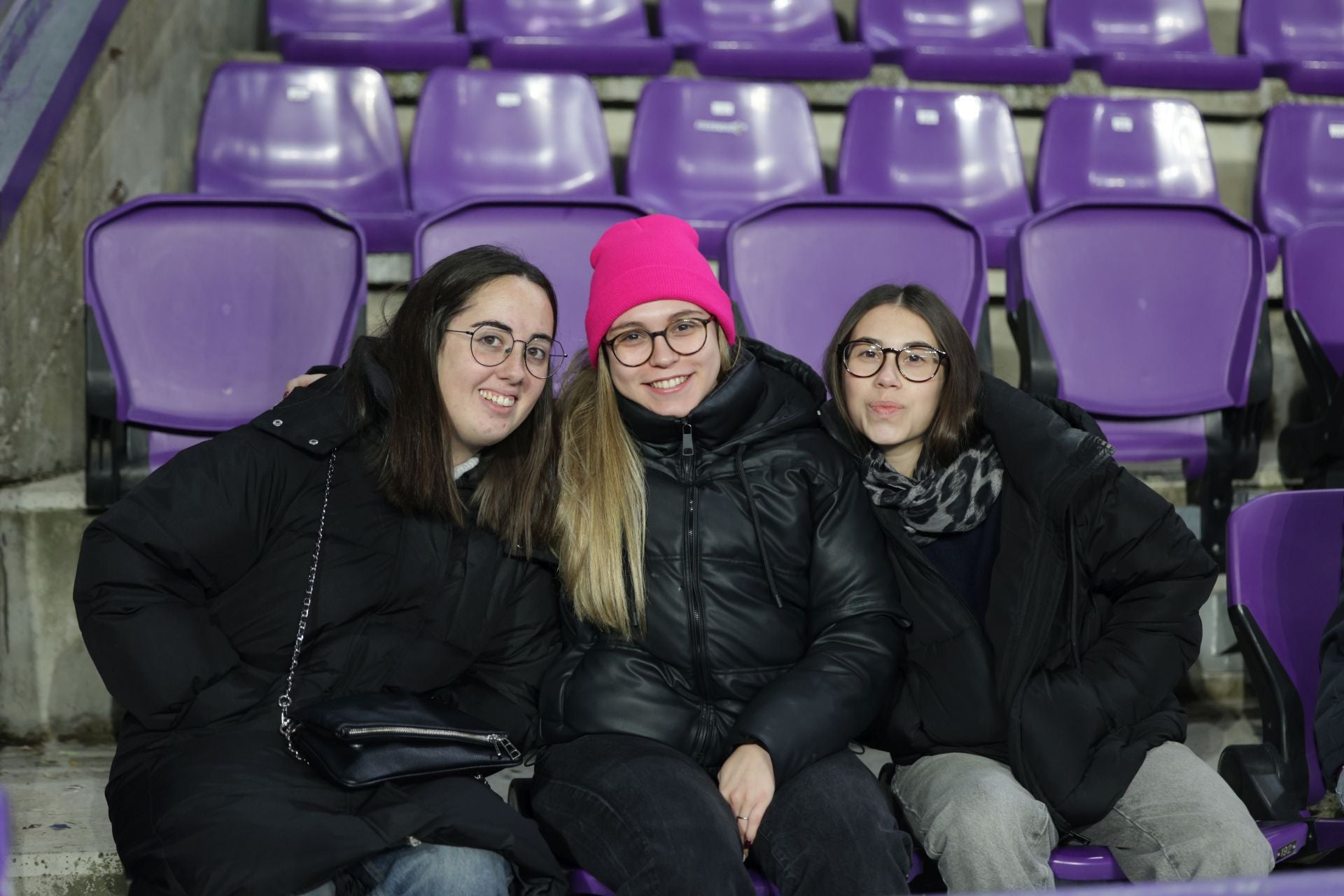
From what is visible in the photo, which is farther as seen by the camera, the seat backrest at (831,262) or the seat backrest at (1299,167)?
the seat backrest at (1299,167)

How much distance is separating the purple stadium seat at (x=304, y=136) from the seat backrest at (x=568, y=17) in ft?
2.49

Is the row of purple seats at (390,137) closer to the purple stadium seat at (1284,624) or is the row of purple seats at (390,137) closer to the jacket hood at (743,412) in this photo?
the jacket hood at (743,412)

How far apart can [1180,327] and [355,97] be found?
223 centimetres

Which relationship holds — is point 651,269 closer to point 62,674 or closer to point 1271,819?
point 1271,819

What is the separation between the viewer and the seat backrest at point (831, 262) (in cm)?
285

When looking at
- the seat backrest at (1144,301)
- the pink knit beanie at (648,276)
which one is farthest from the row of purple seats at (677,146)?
the pink knit beanie at (648,276)

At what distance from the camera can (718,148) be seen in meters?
3.74

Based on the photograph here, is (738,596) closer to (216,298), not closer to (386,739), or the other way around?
(386,739)

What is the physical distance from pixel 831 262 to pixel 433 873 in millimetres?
1707

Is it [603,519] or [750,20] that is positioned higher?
[750,20]

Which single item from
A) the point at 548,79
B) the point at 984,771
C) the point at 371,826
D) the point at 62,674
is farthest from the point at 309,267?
the point at 984,771

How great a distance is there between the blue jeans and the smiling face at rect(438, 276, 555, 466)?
0.56 meters

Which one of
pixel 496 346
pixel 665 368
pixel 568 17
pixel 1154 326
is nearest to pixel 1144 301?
pixel 1154 326

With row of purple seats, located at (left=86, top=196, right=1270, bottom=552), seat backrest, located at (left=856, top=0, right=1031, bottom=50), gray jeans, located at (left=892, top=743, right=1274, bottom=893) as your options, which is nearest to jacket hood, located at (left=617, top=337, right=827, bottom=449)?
gray jeans, located at (left=892, top=743, right=1274, bottom=893)
